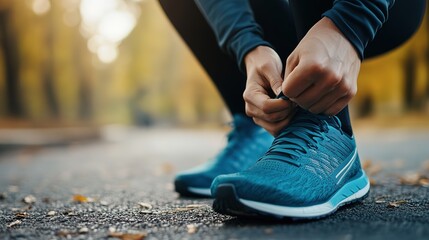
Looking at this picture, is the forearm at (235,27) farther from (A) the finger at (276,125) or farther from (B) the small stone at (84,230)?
(B) the small stone at (84,230)

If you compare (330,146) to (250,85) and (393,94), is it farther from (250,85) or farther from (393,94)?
(393,94)

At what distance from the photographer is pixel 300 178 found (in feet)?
4.70

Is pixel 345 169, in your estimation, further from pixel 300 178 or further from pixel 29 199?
pixel 29 199

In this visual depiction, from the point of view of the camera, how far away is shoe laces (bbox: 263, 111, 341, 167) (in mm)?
1480

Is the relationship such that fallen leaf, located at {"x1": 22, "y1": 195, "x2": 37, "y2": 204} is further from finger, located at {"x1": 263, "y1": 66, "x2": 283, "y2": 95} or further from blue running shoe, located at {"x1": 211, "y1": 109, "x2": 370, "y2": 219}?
finger, located at {"x1": 263, "y1": 66, "x2": 283, "y2": 95}

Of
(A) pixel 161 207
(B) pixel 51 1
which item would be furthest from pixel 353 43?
(B) pixel 51 1

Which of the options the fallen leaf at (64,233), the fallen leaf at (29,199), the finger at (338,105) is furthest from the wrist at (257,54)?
the fallen leaf at (29,199)

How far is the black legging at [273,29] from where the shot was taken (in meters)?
1.61

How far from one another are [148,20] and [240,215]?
18318 mm

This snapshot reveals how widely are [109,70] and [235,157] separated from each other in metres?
20.5

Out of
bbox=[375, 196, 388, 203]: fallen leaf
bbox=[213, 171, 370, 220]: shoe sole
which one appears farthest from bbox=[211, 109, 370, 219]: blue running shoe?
bbox=[375, 196, 388, 203]: fallen leaf

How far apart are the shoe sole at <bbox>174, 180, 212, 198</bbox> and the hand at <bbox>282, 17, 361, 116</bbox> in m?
0.82

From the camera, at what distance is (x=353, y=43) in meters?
1.34

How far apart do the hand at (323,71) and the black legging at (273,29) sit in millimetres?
225
